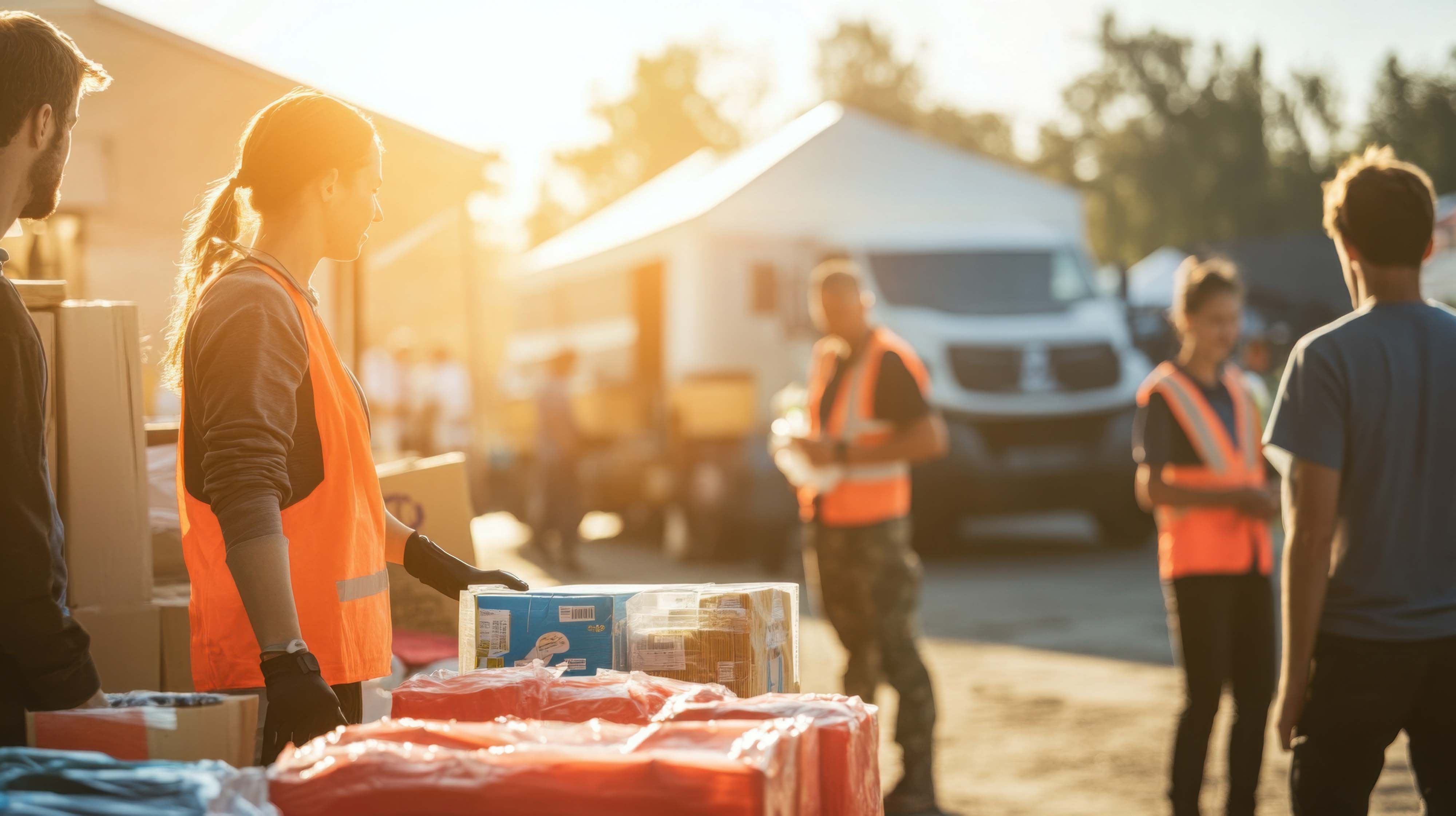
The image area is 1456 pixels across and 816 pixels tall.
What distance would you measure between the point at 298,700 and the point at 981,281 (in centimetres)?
1154

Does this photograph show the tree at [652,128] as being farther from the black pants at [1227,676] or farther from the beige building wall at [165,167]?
the black pants at [1227,676]

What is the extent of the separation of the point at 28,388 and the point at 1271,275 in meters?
32.5

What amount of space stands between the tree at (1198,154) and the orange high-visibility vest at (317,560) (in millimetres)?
44119

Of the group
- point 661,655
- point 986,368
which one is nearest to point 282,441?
point 661,655

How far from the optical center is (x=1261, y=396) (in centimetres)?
515

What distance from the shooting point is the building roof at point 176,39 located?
5.25m

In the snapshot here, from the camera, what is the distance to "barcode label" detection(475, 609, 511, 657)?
7.97 feet

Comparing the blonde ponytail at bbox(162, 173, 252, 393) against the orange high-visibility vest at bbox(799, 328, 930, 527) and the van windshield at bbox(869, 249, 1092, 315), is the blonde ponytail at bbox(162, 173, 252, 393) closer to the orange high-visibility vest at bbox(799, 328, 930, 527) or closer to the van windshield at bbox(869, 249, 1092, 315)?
the orange high-visibility vest at bbox(799, 328, 930, 527)

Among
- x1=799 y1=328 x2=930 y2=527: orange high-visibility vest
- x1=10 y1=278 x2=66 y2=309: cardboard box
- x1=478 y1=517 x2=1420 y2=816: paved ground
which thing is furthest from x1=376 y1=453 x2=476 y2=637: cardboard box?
x1=478 y1=517 x2=1420 y2=816: paved ground

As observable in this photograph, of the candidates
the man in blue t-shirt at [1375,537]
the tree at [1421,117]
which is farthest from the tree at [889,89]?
the man in blue t-shirt at [1375,537]

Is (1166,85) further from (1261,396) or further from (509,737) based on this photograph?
(509,737)

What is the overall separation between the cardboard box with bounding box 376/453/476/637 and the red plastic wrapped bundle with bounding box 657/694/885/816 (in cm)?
157

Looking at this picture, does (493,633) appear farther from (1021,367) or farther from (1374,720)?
(1021,367)

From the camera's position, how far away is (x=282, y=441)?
2.20 meters
